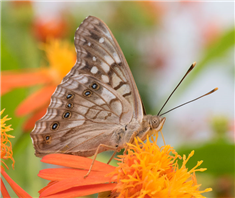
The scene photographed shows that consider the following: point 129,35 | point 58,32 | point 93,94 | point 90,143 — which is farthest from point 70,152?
point 129,35

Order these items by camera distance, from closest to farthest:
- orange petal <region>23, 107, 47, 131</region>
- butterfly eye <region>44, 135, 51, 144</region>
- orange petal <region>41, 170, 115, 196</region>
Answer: orange petal <region>41, 170, 115, 196</region>, butterfly eye <region>44, 135, 51, 144</region>, orange petal <region>23, 107, 47, 131</region>

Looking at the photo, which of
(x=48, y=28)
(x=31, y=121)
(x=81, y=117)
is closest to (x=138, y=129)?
(x=81, y=117)

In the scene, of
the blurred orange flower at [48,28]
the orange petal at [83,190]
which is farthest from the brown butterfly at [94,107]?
the blurred orange flower at [48,28]

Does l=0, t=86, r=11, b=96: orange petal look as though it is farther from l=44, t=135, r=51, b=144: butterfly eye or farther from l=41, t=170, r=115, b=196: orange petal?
l=41, t=170, r=115, b=196: orange petal

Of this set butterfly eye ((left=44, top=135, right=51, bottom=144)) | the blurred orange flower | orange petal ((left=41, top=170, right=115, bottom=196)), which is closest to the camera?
orange petal ((left=41, top=170, right=115, bottom=196))

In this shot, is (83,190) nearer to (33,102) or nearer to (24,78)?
(33,102)

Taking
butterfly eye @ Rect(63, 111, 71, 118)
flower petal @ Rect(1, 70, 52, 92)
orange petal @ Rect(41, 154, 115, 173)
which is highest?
flower petal @ Rect(1, 70, 52, 92)

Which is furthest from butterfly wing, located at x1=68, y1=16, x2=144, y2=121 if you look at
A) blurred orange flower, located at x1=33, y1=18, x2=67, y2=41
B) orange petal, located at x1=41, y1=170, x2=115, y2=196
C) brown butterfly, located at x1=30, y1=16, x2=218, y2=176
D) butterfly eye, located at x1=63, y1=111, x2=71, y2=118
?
blurred orange flower, located at x1=33, y1=18, x2=67, y2=41
